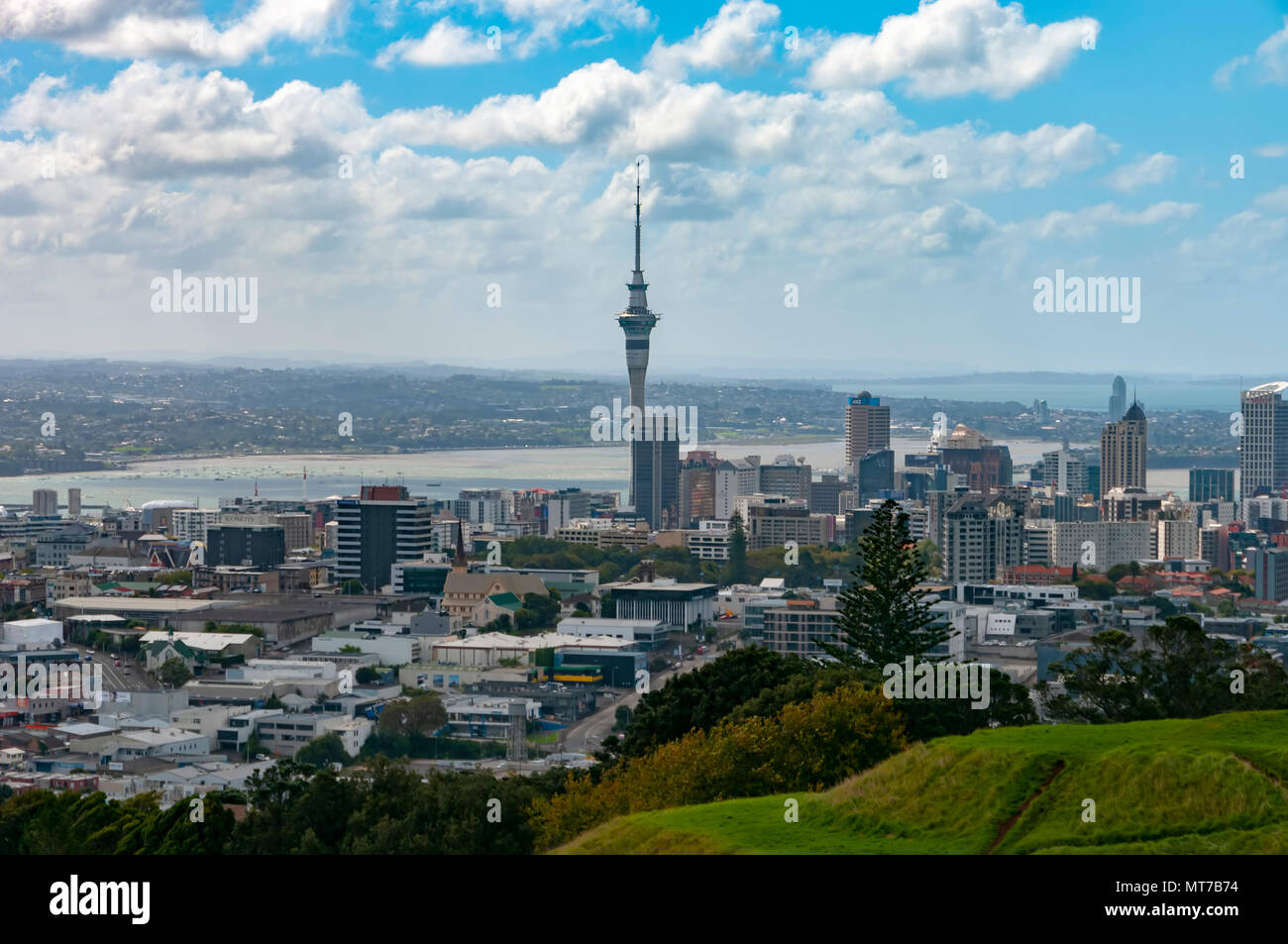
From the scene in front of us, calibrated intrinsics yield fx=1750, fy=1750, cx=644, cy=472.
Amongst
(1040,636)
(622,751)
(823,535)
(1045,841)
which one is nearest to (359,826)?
(622,751)

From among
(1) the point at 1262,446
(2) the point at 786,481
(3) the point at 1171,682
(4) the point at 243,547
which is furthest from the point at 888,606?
(1) the point at 1262,446

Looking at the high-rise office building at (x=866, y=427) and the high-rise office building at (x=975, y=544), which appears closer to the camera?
the high-rise office building at (x=975, y=544)

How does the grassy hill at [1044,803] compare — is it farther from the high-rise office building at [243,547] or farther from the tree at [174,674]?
the high-rise office building at [243,547]

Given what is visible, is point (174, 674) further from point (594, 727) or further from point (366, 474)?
point (366, 474)

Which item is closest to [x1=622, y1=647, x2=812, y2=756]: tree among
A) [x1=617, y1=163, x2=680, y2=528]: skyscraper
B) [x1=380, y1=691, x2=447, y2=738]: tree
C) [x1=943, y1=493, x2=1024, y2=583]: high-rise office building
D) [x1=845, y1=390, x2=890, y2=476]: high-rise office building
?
[x1=380, y1=691, x2=447, y2=738]: tree

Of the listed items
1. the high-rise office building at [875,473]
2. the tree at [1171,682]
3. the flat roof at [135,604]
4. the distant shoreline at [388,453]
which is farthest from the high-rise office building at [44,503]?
the tree at [1171,682]
